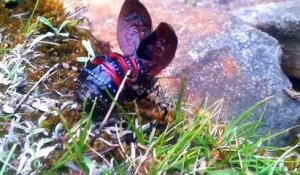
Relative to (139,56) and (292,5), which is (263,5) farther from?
(139,56)

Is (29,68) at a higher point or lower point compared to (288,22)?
higher

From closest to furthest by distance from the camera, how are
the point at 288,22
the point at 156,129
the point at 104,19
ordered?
the point at 156,129 < the point at 104,19 < the point at 288,22

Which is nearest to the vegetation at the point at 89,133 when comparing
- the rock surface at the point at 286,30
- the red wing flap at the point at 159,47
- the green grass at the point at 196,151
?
the green grass at the point at 196,151

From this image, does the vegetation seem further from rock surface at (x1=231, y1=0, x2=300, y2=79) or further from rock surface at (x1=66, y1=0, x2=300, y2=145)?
rock surface at (x1=231, y1=0, x2=300, y2=79)

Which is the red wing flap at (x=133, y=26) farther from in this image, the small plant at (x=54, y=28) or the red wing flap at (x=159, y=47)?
the small plant at (x=54, y=28)

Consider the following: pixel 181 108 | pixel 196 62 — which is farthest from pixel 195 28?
pixel 181 108

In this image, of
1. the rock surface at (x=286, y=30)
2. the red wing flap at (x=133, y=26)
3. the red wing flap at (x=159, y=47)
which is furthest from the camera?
the rock surface at (x=286, y=30)

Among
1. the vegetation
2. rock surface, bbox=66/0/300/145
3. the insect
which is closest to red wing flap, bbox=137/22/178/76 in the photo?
the insect

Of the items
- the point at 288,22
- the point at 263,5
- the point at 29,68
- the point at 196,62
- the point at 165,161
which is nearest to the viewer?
the point at 165,161
